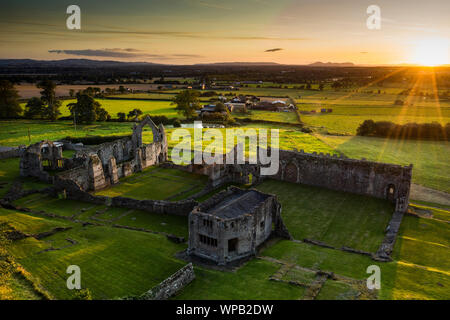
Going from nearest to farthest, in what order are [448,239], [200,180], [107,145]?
[448,239]
[200,180]
[107,145]

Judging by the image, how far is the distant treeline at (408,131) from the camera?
254 feet

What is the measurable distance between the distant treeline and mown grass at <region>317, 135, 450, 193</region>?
2.80 meters

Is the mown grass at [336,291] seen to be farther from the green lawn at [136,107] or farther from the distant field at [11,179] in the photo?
the green lawn at [136,107]

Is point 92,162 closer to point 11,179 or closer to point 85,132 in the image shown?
point 11,179

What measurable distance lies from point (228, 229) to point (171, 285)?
256 inches

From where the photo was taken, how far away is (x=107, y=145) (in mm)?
54062

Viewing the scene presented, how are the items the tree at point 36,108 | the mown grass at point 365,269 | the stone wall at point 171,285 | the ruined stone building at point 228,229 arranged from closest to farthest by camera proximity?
the stone wall at point 171,285
the mown grass at point 365,269
the ruined stone building at point 228,229
the tree at point 36,108

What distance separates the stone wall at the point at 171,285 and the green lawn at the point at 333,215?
1242cm

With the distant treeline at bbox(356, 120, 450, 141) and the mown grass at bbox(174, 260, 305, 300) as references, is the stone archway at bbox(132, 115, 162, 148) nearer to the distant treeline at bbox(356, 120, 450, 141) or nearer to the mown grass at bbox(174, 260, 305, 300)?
the mown grass at bbox(174, 260, 305, 300)

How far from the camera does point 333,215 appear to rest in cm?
3662

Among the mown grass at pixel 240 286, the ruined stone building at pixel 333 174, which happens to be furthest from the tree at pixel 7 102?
the mown grass at pixel 240 286
